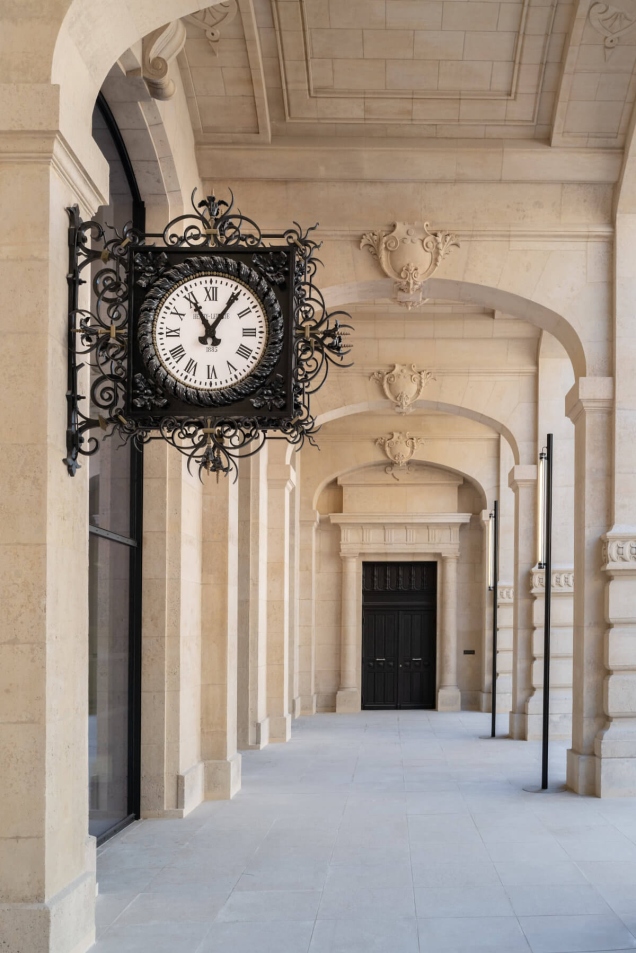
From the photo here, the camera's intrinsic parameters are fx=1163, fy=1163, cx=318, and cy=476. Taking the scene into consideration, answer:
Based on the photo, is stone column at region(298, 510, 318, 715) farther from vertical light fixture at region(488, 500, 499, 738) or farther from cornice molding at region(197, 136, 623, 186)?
cornice molding at region(197, 136, 623, 186)

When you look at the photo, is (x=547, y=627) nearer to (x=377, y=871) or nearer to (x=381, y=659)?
(x=377, y=871)

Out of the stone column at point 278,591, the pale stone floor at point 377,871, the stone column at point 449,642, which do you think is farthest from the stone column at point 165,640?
the stone column at point 449,642

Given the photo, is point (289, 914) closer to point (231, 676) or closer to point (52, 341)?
point (52, 341)

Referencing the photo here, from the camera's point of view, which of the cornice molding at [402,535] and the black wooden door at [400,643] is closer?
the cornice molding at [402,535]

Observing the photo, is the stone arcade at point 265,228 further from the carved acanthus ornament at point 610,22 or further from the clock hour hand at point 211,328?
the clock hour hand at point 211,328

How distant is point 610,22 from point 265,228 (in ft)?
10.9

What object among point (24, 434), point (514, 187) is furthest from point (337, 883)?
point (514, 187)

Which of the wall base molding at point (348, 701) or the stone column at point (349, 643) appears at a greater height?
the stone column at point (349, 643)

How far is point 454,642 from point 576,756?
476 inches

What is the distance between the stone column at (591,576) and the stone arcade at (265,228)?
0.09 feet

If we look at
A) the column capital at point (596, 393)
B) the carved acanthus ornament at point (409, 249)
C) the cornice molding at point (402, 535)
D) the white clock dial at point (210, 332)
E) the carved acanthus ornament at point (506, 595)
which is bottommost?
the carved acanthus ornament at point (506, 595)

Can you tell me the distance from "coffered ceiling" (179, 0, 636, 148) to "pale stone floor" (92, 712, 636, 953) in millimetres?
5695

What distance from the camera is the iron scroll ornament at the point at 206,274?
16.3 feet

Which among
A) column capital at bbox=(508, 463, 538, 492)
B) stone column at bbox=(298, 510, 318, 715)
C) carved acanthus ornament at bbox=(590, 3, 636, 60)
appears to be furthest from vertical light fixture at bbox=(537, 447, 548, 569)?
stone column at bbox=(298, 510, 318, 715)
